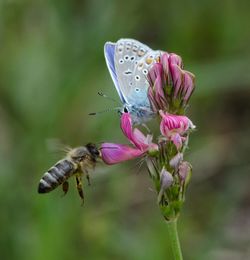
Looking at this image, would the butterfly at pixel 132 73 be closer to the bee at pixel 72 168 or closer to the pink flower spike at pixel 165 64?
the pink flower spike at pixel 165 64

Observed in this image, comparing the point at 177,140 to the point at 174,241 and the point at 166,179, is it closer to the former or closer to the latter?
the point at 166,179

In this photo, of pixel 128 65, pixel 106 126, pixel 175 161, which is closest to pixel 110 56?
pixel 128 65

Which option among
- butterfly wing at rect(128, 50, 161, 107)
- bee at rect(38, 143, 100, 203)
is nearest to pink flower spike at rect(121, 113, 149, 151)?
butterfly wing at rect(128, 50, 161, 107)

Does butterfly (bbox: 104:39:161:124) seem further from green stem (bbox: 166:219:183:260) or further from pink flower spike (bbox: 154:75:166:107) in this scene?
green stem (bbox: 166:219:183:260)

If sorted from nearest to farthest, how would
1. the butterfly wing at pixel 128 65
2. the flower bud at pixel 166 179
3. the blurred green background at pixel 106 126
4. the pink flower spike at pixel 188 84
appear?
the flower bud at pixel 166 179
the pink flower spike at pixel 188 84
the butterfly wing at pixel 128 65
the blurred green background at pixel 106 126

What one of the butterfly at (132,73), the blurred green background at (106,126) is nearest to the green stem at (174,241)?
the butterfly at (132,73)

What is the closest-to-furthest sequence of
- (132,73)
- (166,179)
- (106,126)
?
(166,179) < (132,73) < (106,126)

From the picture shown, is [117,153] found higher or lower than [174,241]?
higher

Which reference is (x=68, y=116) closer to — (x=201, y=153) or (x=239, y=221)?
(x=201, y=153)

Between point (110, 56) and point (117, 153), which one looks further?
point (110, 56)
